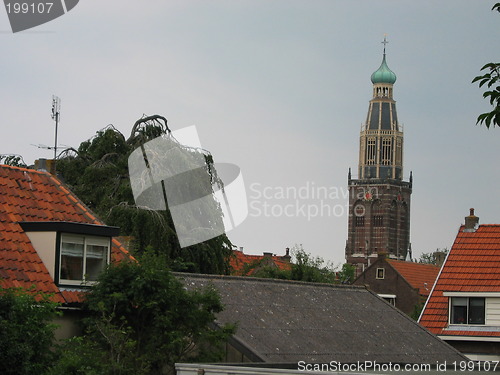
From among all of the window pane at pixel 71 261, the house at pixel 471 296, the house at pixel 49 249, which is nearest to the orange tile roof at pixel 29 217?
the house at pixel 49 249

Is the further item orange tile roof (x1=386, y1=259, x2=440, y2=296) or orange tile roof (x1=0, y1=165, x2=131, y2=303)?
orange tile roof (x1=386, y1=259, x2=440, y2=296)

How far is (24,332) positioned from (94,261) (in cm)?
385

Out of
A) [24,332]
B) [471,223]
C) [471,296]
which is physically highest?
[471,223]

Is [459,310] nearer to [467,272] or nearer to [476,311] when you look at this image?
[476,311]

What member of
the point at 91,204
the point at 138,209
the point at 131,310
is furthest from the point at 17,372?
the point at 91,204

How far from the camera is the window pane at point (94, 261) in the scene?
21.3 m

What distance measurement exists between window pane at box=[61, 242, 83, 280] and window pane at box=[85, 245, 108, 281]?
172 millimetres

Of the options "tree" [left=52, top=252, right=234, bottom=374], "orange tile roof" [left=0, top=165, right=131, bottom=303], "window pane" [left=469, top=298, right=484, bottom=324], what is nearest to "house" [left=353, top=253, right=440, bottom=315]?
"window pane" [left=469, top=298, right=484, bottom=324]

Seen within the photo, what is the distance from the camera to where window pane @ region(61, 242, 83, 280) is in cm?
2094

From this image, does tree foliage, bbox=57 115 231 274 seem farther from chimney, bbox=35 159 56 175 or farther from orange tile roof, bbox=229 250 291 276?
chimney, bbox=35 159 56 175

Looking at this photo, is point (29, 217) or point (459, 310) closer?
point (29, 217)

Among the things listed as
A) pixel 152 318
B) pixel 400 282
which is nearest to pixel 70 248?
pixel 152 318

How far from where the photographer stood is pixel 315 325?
23344 mm

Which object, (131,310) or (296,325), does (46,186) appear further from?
(296,325)
